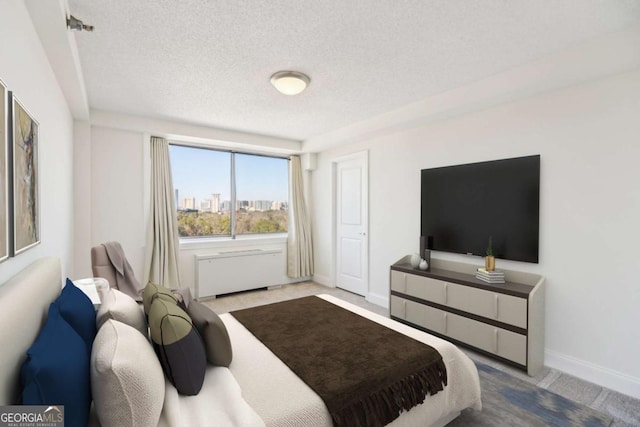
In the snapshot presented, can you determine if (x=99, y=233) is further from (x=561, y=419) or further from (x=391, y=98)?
(x=561, y=419)

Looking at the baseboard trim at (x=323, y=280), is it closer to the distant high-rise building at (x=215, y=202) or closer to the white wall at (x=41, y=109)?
the distant high-rise building at (x=215, y=202)

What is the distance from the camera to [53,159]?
223cm

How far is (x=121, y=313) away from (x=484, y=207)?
125 inches

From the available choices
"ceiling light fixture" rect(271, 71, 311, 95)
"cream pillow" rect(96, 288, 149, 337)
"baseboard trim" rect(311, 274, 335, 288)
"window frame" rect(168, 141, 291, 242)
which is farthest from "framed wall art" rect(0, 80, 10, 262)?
"baseboard trim" rect(311, 274, 335, 288)

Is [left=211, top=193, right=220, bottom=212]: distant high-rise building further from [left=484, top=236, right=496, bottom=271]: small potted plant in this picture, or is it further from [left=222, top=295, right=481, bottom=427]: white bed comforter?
[left=484, top=236, right=496, bottom=271]: small potted plant

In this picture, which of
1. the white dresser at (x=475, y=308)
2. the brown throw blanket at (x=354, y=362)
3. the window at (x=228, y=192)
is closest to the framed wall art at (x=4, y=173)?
the brown throw blanket at (x=354, y=362)

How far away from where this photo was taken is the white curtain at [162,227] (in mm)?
4059

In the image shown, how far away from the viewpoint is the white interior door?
455 cm

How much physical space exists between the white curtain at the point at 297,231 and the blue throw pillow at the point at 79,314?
12.8 feet

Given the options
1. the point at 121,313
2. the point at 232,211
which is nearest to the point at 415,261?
the point at 121,313

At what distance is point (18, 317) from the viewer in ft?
3.11

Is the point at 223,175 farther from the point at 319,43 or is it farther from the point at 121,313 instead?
the point at 121,313

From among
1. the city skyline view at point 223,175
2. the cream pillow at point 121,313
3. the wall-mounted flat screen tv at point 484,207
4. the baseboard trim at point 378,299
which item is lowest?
the baseboard trim at point 378,299

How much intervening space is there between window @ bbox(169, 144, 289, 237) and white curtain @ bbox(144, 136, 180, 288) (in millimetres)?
286
